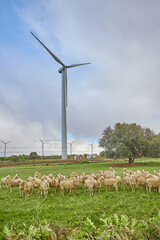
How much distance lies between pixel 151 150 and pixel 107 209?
24.8 metres

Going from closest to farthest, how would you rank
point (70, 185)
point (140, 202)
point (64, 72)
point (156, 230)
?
point (156, 230), point (140, 202), point (70, 185), point (64, 72)

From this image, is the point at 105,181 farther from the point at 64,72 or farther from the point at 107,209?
the point at 64,72

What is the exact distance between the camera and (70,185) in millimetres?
9281

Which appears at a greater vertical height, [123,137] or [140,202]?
[123,137]

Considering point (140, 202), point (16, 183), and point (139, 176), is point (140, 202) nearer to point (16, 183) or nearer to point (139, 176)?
point (139, 176)

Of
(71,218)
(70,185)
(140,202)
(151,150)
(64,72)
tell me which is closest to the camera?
(71,218)

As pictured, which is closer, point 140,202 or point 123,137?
point 140,202

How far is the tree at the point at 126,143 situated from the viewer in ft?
93.7

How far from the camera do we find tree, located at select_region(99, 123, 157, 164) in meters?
28.5

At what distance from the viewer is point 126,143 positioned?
30.0 meters

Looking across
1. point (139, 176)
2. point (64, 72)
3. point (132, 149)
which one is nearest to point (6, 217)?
point (139, 176)

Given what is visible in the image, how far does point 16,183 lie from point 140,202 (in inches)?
274

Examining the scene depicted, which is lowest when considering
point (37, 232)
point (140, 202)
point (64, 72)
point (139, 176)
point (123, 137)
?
point (140, 202)

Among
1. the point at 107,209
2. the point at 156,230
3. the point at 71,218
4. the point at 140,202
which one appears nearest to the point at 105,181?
the point at 140,202
